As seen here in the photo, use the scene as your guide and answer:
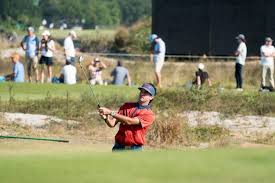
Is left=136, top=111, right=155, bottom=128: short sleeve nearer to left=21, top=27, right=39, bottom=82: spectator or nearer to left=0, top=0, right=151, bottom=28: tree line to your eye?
left=21, top=27, right=39, bottom=82: spectator

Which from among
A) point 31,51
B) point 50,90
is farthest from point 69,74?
point 50,90

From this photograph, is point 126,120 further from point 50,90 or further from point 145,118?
point 50,90

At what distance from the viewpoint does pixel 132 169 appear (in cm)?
384

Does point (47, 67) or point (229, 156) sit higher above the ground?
point (47, 67)

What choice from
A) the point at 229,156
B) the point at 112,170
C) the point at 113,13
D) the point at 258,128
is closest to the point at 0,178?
the point at 112,170

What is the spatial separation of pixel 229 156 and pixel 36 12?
8002 cm

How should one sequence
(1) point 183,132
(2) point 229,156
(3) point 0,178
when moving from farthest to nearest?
(1) point 183,132, (2) point 229,156, (3) point 0,178

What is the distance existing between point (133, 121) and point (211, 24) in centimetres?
2811

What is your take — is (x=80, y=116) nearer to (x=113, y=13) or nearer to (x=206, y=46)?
(x=206, y=46)

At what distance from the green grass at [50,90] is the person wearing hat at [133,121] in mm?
10676

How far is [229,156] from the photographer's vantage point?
4.09 meters

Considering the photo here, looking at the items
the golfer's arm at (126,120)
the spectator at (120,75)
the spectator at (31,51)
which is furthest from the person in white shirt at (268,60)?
the golfer's arm at (126,120)

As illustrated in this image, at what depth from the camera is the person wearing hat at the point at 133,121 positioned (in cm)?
931

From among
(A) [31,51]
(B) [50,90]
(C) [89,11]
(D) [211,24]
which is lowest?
(B) [50,90]
